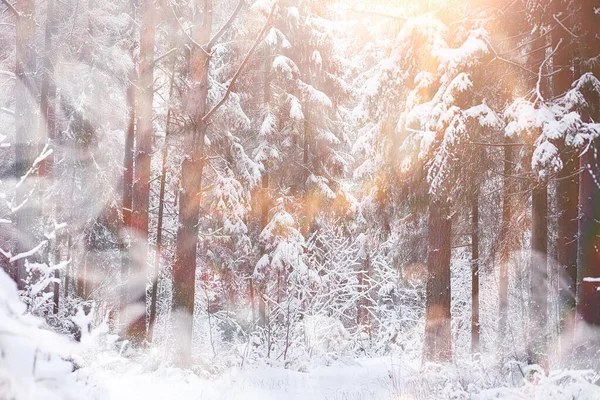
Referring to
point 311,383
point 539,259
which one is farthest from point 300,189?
point 311,383

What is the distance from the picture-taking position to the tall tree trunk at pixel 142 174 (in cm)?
1057

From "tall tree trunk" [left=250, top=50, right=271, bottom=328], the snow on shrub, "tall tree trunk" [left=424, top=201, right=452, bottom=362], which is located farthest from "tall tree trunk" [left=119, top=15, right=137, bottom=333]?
the snow on shrub

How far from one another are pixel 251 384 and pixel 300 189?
845cm

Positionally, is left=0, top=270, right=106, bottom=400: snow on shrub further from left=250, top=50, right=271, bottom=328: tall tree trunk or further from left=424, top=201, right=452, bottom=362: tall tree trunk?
left=250, top=50, right=271, bottom=328: tall tree trunk

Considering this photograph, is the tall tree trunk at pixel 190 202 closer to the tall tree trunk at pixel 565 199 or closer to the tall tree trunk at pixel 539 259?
the tall tree trunk at pixel 565 199

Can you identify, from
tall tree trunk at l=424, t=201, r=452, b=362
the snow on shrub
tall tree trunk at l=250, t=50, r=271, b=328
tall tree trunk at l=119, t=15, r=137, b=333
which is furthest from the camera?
tall tree trunk at l=250, t=50, r=271, b=328

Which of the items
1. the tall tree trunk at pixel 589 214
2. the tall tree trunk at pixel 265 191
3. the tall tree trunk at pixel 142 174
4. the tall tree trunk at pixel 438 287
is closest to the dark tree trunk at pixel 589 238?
the tall tree trunk at pixel 589 214

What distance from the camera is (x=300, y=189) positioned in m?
15.1

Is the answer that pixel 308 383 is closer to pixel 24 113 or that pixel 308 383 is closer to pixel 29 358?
pixel 29 358

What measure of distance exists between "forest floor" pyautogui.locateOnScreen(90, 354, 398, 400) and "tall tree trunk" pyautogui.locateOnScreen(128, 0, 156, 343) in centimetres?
282

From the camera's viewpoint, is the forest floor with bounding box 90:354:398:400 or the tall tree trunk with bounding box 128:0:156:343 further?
the tall tree trunk with bounding box 128:0:156:343

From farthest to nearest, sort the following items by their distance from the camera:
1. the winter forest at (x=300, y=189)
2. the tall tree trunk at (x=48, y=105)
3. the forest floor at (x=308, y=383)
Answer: the tall tree trunk at (x=48, y=105) → the winter forest at (x=300, y=189) → the forest floor at (x=308, y=383)

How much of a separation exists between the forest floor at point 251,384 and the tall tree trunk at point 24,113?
5.18 metres

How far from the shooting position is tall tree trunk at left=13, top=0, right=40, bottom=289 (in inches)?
448
